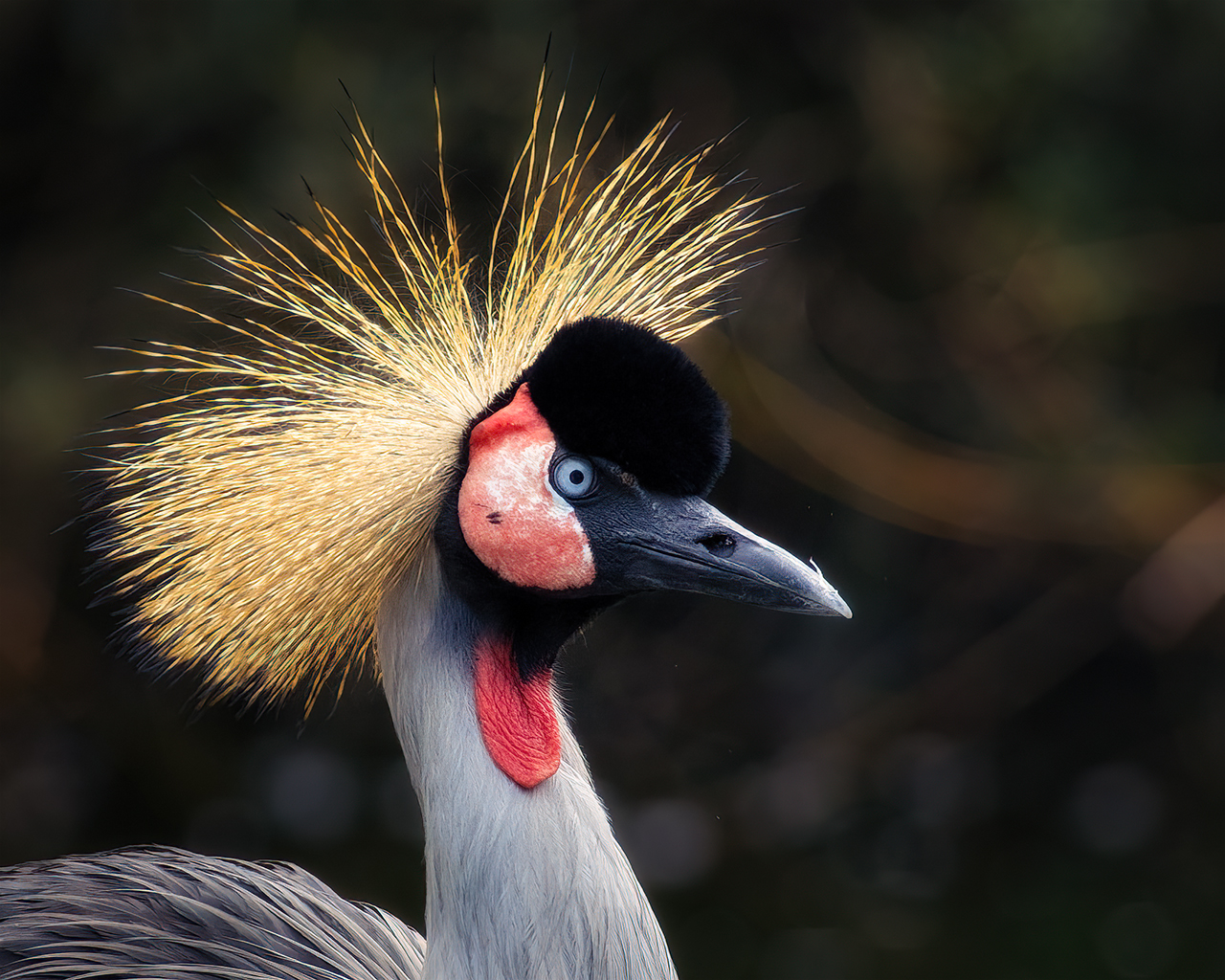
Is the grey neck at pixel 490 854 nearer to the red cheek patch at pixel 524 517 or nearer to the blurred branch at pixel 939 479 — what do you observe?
the red cheek patch at pixel 524 517

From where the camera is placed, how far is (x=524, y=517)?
3.90 ft

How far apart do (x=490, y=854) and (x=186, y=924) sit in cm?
40

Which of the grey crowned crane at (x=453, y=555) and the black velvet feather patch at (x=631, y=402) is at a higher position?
the black velvet feather patch at (x=631, y=402)

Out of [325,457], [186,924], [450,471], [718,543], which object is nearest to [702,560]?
[718,543]

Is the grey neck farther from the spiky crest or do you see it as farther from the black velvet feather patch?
the black velvet feather patch

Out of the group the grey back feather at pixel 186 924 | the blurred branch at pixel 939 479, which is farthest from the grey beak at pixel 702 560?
the blurred branch at pixel 939 479

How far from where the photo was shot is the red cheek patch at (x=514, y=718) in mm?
1193

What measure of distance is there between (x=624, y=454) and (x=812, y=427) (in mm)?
2232

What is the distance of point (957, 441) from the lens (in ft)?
11.4

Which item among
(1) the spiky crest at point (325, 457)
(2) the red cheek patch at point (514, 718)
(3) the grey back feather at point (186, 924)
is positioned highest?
(1) the spiky crest at point (325, 457)

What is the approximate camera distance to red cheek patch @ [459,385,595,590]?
119cm

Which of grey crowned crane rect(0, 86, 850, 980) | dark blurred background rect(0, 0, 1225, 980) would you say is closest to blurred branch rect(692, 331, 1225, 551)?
dark blurred background rect(0, 0, 1225, 980)

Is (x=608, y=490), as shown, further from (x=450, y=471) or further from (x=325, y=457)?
(x=325, y=457)

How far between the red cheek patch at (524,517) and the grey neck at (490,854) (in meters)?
0.07
